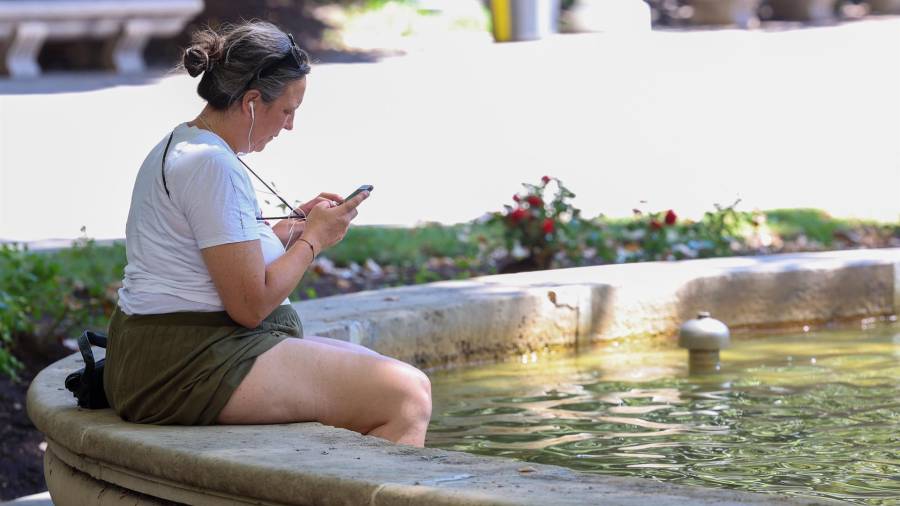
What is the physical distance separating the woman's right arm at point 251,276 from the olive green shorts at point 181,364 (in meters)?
0.06

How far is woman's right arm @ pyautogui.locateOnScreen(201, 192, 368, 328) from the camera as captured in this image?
3244 millimetres

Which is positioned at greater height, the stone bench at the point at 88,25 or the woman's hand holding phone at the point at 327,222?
the stone bench at the point at 88,25

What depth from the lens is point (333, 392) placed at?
3.32 metres

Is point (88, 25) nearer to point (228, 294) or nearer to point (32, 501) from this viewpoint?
point (32, 501)

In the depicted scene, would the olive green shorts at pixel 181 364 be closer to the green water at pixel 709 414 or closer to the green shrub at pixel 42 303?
the green water at pixel 709 414

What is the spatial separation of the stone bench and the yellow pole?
10.9 feet

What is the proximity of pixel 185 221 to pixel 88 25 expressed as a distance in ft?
35.6

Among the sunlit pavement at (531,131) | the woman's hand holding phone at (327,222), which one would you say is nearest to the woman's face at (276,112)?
the woman's hand holding phone at (327,222)

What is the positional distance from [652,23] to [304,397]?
15.4 metres

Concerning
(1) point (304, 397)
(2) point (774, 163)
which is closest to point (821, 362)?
(1) point (304, 397)

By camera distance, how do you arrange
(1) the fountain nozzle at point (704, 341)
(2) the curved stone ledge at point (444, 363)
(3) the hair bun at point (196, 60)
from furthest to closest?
1. (1) the fountain nozzle at point (704, 341)
2. (3) the hair bun at point (196, 60)
3. (2) the curved stone ledge at point (444, 363)

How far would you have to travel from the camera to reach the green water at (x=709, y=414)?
12.3 feet

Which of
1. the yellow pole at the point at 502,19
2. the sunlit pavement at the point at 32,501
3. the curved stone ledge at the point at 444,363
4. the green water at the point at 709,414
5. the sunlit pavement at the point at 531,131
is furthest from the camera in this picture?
the yellow pole at the point at 502,19

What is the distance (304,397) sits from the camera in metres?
3.29
